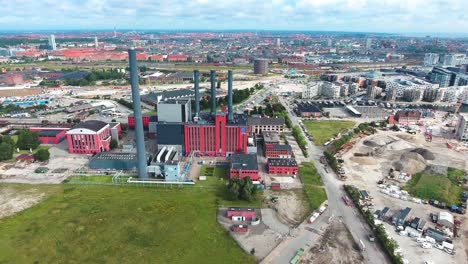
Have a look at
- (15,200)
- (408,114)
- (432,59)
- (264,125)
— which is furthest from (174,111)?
(432,59)

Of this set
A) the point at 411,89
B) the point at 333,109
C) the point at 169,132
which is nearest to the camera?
the point at 169,132

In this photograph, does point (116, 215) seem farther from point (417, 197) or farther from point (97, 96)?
point (97, 96)

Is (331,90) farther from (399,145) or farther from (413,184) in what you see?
(413,184)

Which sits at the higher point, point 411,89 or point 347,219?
point 411,89

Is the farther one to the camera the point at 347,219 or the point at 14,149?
the point at 14,149

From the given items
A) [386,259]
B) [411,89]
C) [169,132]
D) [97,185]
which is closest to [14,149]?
[97,185]

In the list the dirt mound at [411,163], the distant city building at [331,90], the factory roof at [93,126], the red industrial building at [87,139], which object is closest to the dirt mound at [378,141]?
the dirt mound at [411,163]
